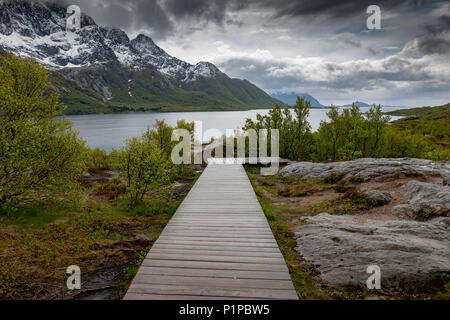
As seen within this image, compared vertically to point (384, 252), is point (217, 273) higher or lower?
lower

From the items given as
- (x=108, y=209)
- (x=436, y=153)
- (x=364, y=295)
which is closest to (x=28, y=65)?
(x=108, y=209)

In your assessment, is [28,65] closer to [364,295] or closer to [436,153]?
[364,295]

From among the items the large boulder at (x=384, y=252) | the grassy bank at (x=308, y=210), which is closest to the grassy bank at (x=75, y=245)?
the grassy bank at (x=308, y=210)

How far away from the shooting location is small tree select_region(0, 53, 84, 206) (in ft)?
31.1

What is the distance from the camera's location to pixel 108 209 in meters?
12.9

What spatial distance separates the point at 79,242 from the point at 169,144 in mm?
14856

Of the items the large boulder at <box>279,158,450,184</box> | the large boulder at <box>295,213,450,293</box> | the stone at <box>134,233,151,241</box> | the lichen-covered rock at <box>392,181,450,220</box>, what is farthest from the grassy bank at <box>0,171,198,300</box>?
the large boulder at <box>279,158,450,184</box>

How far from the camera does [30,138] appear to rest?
9766 mm

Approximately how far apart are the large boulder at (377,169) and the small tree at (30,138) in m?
17.6

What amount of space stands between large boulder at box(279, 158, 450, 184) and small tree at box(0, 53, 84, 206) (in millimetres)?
17648

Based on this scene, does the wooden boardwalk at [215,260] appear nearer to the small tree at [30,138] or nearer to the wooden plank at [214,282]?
the wooden plank at [214,282]

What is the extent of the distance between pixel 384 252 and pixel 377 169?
11502mm

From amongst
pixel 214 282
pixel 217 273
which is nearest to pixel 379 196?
pixel 217 273

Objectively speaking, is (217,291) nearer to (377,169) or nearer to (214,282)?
(214,282)
